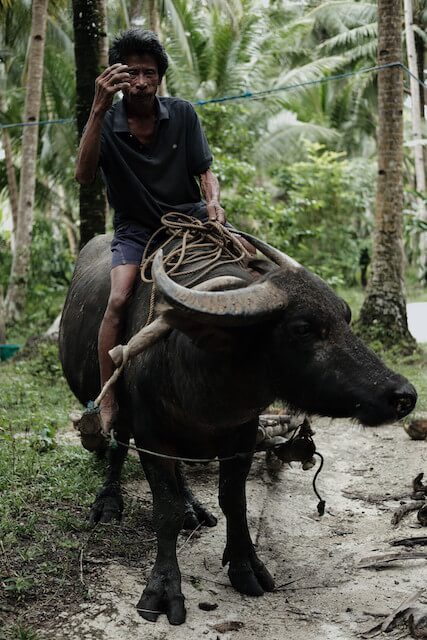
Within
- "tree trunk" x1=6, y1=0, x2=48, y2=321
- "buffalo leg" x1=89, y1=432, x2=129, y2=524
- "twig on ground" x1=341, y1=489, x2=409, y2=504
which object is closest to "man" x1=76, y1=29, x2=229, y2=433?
"buffalo leg" x1=89, y1=432, x2=129, y2=524

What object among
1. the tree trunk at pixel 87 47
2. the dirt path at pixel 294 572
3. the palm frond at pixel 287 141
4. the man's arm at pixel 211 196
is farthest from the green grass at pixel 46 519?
the palm frond at pixel 287 141

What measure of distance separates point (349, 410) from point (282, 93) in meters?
20.0

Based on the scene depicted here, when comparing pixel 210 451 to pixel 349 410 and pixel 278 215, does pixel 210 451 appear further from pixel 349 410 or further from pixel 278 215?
pixel 278 215

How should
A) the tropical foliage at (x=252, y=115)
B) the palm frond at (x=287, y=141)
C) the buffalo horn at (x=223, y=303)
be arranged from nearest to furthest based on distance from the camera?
the buffalo horn at (x=223, y=303), the tropical foliage at (x=252, y=115), the palm frond at (x=287, y=141)

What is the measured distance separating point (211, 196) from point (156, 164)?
330mm

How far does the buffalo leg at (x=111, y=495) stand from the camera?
4406 mm

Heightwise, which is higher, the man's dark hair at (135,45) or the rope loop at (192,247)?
the man's dark hair at (135,45)

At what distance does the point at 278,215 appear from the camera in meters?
14.6

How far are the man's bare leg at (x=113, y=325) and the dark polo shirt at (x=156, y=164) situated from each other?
0.34 m

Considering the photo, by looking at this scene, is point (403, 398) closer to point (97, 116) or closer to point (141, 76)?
point (97, 116)

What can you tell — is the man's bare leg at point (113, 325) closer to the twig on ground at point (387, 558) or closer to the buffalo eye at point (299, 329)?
the buffalo eye at point (299, 329)

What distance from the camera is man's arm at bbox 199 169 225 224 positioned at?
3891mm

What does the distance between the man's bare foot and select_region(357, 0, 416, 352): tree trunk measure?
18.5ft

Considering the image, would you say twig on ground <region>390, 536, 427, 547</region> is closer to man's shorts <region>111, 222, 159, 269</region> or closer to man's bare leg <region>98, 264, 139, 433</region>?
man's bare leg <region>98, 264, 139, 433</region>
